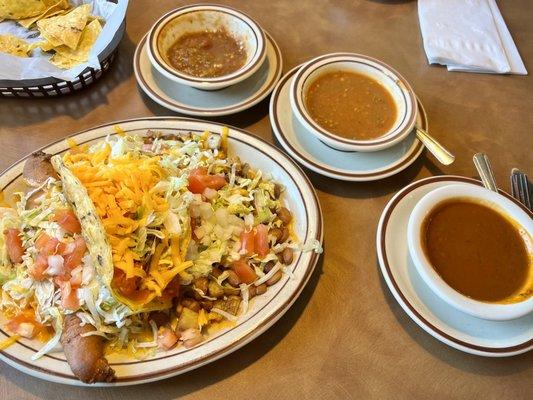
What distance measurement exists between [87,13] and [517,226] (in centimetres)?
251

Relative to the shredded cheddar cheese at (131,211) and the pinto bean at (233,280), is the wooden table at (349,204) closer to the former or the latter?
the pinto bean at (233,280)

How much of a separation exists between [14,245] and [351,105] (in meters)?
1.66

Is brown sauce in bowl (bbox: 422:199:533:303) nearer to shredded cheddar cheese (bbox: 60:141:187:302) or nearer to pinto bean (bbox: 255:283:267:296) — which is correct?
pinto bean (bbox: 255:283:267:296)

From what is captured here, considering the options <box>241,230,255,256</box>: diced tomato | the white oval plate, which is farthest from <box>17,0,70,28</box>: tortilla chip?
<box>241,230,255,256</box>: diced tomato

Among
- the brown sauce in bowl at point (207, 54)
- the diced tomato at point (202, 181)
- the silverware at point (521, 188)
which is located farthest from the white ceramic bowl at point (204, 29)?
the silverware at point (521, 188)

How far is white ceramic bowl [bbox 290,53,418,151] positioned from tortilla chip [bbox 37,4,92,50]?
4.18 ft

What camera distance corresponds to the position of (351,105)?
230cm

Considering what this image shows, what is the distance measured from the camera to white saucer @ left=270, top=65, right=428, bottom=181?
6.86 feet

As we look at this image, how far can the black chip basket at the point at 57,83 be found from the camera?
89.4 inches

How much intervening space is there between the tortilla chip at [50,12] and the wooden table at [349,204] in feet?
1.33

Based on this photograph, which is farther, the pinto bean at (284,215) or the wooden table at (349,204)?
the pinto bean at (284,215)

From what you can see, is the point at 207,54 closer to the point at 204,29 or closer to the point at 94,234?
the point at 204,29

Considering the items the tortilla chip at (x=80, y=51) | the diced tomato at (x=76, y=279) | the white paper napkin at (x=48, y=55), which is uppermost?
the white paper napkin at (x=48, y=55)

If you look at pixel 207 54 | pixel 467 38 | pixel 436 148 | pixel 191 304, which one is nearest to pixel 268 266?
pixel 191 304
